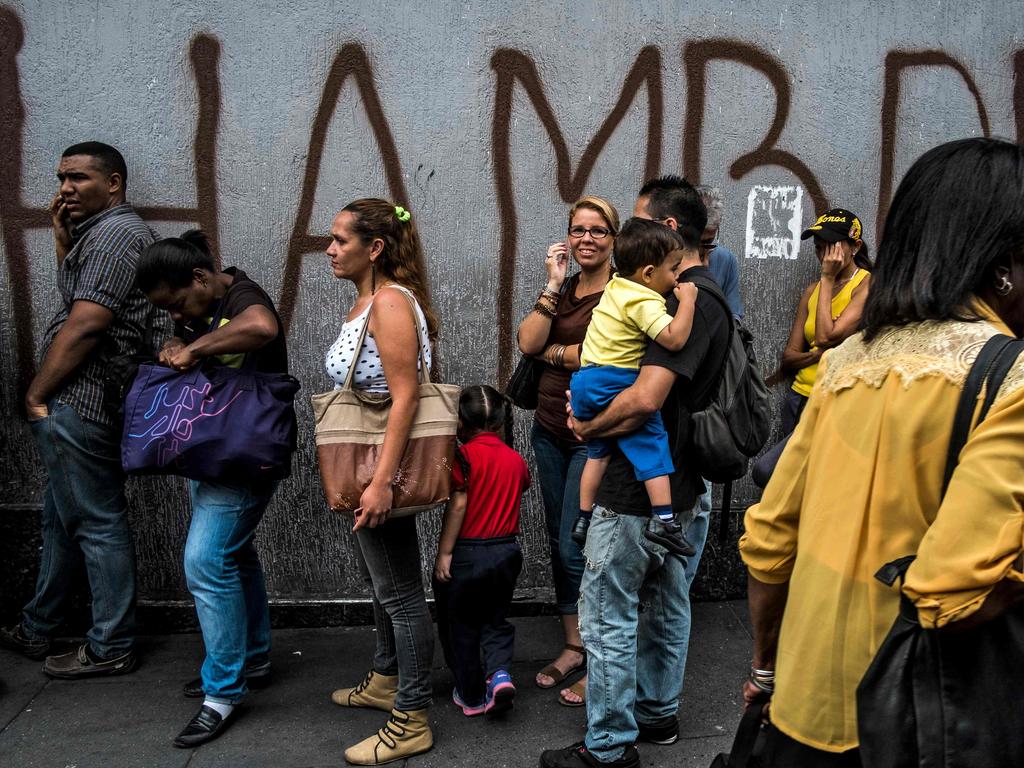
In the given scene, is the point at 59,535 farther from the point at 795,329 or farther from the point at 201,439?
the point at 795,329

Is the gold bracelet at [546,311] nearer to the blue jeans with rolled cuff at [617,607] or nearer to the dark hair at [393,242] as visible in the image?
the dark hair at [393,242]

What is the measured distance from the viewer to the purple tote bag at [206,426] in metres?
3.30

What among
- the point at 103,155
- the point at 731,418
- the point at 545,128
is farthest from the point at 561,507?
the point at 103,155

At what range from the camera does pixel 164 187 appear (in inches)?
166

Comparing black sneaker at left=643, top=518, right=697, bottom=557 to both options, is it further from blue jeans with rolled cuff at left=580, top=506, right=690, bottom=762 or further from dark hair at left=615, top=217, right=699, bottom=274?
dark hair at left=615, top=217, right=699, bottom=274

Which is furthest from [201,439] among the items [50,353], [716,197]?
[716,197]

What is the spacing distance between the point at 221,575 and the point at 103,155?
68.0 inches

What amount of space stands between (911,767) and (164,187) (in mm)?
3691

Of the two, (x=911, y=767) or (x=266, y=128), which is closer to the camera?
(x=911, y=767)

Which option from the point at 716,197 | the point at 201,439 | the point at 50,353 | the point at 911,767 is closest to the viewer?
the point at 911,767

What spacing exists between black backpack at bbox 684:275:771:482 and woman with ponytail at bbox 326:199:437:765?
2.85ft

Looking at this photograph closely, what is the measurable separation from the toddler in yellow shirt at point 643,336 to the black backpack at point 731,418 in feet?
0.33

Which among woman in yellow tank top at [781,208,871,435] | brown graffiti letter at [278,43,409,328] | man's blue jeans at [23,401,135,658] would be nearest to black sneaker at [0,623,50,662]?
man's blue jeans at [23,401,135,658]

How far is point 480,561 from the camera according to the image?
11.4 ft
